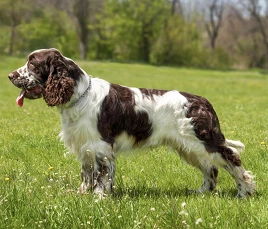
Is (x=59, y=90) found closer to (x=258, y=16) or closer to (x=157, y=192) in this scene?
(x=157, y=192)

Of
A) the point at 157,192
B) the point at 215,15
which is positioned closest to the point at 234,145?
the point at 157,192

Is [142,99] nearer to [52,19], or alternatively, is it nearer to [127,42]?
[127,42]

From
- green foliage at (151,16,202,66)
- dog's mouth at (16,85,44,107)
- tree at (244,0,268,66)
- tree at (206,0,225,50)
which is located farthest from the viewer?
tree at (206,0,225,50)

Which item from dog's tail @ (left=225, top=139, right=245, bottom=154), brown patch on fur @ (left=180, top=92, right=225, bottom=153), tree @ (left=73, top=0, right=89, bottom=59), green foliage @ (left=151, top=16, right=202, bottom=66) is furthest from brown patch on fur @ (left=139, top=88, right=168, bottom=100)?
tree @ (left=73, top=0, right=89, bottom=59)

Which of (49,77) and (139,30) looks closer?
(49,77)

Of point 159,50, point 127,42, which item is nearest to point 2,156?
point 159,50

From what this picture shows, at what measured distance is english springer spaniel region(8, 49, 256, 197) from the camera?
4.98 meters

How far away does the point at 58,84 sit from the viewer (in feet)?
16.2

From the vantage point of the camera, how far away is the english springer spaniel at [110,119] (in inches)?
196

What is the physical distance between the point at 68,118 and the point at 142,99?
2.83 ft

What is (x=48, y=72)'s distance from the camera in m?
5.06

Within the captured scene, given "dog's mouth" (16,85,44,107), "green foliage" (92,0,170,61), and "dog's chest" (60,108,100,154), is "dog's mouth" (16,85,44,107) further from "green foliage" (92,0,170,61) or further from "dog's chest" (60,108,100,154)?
"green foliage" (92,0,170,61)

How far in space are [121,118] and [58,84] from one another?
2.58ft

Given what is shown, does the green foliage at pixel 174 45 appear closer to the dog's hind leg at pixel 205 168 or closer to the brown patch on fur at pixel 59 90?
the dog's hind leg at pixel 205 168
